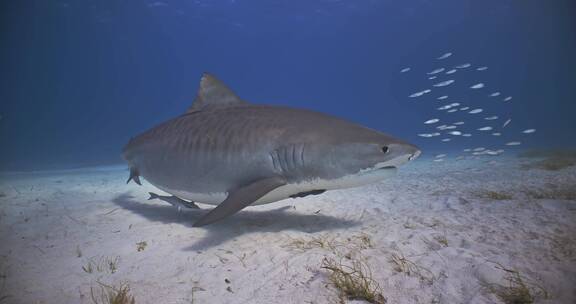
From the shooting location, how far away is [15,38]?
45.4 metres

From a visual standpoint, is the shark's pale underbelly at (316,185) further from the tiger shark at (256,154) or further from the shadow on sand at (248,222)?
the shadow on sand at (248,222)

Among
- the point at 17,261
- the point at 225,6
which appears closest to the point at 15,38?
the point at 225,6

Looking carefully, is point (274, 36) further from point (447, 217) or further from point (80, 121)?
point (447, 217)

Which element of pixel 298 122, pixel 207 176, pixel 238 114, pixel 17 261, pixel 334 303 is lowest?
pixel 334 303

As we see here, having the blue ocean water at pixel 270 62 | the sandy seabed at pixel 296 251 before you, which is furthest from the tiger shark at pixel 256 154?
the blue ocean water at pixel 270 62

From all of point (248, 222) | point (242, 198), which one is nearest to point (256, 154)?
point (242, 198)

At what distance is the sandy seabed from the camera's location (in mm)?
2234

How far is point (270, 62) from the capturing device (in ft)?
371

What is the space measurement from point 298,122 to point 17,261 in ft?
12.3

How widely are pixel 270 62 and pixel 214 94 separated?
377 feet

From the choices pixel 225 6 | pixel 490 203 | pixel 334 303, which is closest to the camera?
pixel 334 303

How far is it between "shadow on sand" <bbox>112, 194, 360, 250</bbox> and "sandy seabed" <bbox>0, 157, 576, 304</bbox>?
0.07 feet

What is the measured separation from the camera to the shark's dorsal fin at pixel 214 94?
4.57 metres

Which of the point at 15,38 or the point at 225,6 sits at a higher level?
the point at 225,6
